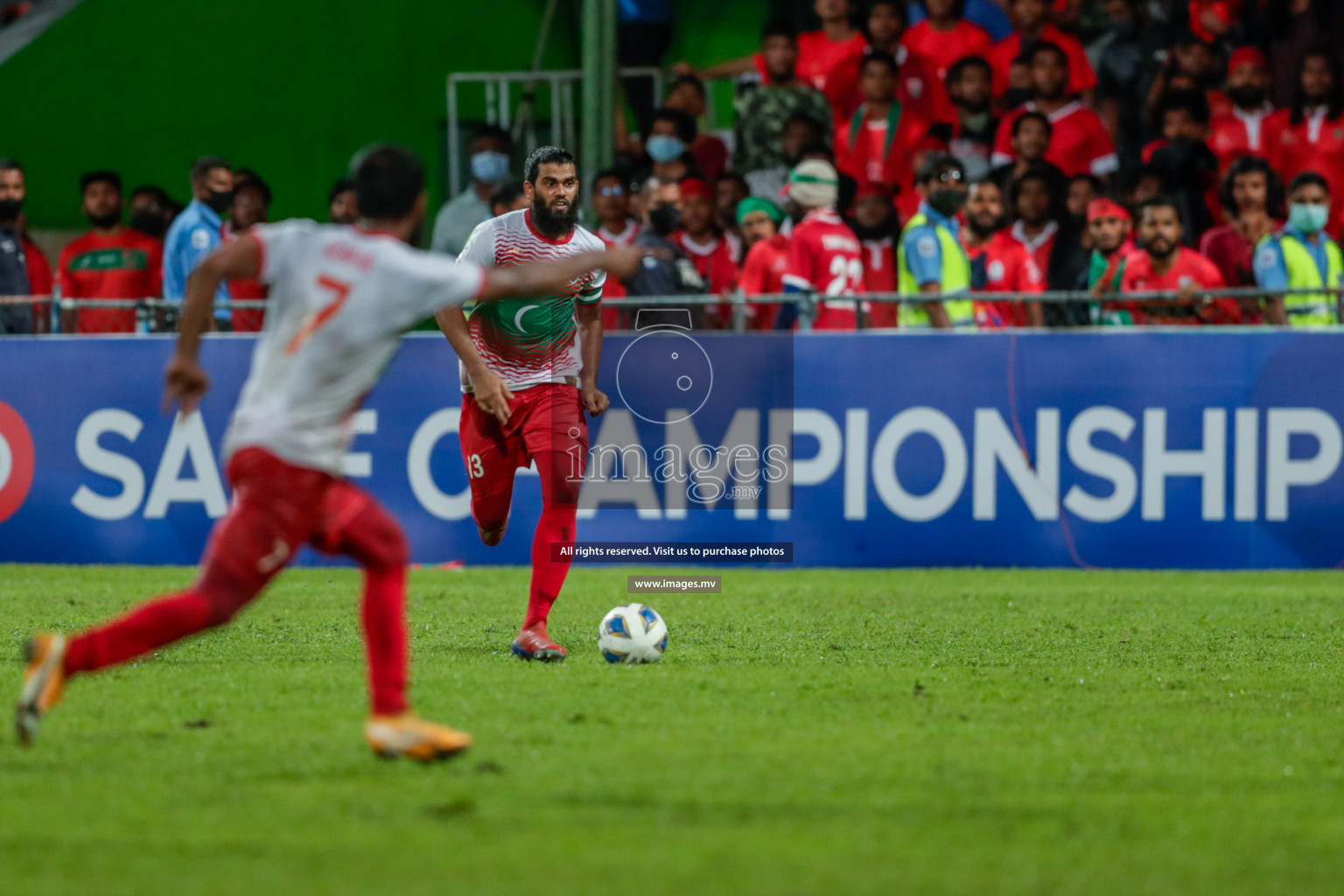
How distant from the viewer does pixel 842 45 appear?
16.5m

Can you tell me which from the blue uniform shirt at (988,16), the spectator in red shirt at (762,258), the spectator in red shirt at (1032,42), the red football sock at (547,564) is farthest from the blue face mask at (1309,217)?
the red football sock at (547,564)

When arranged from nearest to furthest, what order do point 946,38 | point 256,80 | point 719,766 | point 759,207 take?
point 719,766
point 759,207
point 946,38
point 256,80

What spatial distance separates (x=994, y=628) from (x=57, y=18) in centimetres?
1365

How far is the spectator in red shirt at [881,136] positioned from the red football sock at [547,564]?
782cm

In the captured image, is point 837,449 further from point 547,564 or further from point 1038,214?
point 547,564

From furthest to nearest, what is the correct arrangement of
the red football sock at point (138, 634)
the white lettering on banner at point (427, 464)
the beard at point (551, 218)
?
the white lettering on banner at point (427, 464) < the beard at point (551, 218) < the red football sock at point (138, 634)

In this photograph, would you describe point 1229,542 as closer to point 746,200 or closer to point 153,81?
point 746,200

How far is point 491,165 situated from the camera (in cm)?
1562

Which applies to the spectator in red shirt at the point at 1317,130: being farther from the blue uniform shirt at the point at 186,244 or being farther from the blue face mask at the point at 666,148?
the blue uniform shirt at the point at 186,244

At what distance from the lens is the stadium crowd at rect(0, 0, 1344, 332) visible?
509 inches

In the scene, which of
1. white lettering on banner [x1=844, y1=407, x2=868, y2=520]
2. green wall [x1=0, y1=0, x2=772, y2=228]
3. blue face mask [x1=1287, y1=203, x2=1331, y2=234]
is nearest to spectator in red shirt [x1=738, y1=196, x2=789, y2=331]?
white lettering on banner [x1=844, y1=407, x2=868, y2=520]

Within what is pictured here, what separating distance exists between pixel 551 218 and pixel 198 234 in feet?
19.5

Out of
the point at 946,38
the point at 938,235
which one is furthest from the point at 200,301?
the point at 946,38

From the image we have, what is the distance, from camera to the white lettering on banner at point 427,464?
12.7 m
